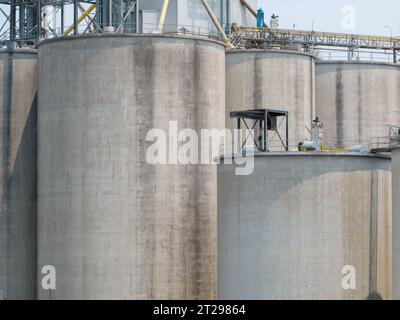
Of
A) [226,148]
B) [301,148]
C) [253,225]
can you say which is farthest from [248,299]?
[226,148]

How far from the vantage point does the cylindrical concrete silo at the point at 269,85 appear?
10806 centimetres

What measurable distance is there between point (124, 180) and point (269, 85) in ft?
47.0

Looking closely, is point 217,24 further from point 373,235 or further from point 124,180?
point 373,235

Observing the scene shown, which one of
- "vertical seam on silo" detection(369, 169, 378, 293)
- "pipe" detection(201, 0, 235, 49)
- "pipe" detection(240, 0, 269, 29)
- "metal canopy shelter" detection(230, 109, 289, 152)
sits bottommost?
"vertical seam on silo" detection(369, 169, 378, 293)

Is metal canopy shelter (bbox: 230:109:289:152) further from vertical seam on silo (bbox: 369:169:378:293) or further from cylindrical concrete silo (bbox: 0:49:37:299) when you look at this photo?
cylindrical concrete silo (bbox: 0:49:37:299)

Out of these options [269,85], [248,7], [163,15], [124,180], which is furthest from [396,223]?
[248,7]

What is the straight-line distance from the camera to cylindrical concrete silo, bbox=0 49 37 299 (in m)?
106

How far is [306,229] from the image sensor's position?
90188mm

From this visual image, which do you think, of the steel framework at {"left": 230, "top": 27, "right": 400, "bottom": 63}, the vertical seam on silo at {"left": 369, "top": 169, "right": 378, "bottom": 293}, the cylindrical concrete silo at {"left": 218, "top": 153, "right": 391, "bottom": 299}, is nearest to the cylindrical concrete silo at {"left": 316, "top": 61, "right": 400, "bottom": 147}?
the steel framework at {"left": 230, "top": 27, "right": 400, "bottom": 63}

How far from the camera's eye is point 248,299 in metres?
90.6

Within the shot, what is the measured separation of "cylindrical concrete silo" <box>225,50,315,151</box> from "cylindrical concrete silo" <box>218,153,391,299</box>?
52.6 ft

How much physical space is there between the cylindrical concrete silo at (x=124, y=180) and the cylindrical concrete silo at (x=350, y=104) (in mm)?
14394

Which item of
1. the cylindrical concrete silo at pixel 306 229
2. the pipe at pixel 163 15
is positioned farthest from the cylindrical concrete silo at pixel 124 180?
the cylindrical concrete silo at pixel 306 229

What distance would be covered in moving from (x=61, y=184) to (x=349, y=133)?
77.1ft
